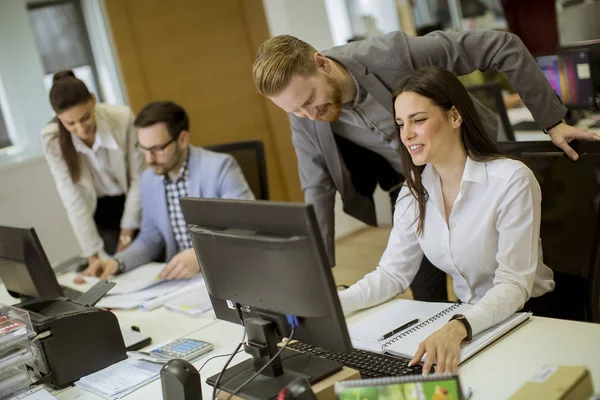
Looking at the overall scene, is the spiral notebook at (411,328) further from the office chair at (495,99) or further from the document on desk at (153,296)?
the office chair at (495,99)

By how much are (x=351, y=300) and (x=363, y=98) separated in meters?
0.68

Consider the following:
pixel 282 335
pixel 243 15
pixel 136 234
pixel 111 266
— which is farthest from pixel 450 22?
pixel 282 335

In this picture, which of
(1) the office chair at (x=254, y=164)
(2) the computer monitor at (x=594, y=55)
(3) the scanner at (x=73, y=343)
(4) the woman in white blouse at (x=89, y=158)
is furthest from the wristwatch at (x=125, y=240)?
(2) the computer monitor at (x=594, y=55)

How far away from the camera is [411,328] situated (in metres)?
1.73

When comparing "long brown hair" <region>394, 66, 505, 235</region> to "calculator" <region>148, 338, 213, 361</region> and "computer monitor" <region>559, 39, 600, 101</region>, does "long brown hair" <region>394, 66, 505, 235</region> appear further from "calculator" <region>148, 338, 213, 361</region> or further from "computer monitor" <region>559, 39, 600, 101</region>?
"computer monitor" <region>559, 39, 600, 101</region>

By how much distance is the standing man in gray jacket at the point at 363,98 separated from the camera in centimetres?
208

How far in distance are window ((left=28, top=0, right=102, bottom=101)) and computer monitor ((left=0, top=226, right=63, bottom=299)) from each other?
103 inches

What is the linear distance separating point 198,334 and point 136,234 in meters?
1.37

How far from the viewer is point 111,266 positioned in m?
2.88

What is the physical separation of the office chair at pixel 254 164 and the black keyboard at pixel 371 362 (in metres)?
1.41

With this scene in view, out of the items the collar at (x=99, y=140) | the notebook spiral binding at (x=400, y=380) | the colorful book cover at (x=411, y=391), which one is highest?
the collar at (x=99, y=140)

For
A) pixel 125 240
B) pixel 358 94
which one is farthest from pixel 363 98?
pixel 125 240

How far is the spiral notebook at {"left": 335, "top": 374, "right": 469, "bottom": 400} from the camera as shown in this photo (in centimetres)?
114

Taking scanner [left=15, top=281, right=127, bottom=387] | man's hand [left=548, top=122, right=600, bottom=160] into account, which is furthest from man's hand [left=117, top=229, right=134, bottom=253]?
man's hand [left=548, top=122, right=600, bottom=160]
